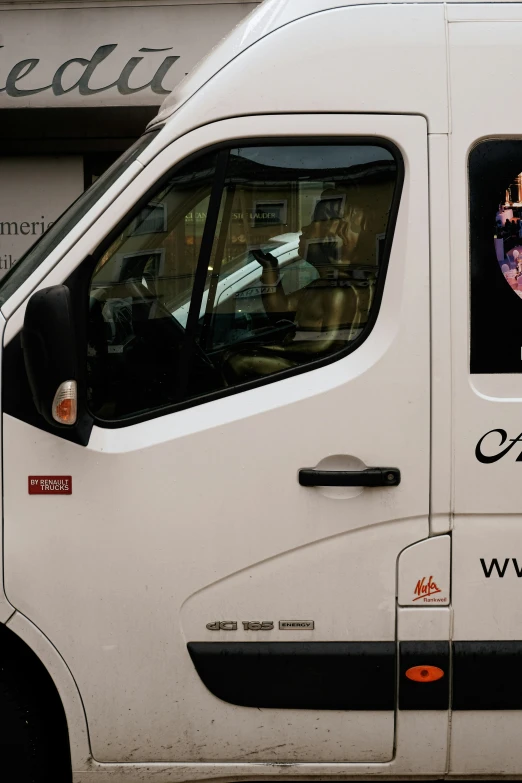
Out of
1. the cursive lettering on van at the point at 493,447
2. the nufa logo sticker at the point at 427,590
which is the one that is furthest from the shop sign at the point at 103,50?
the nufa logo sticker at the point at 427,590

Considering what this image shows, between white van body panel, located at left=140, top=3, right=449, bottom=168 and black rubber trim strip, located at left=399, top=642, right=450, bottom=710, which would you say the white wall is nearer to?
white van body panel, located at left=140, top=3, right=449, bottom=168

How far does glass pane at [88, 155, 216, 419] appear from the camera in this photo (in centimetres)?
254

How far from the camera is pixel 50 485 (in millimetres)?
2492

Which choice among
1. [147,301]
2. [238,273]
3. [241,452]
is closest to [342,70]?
[238,273]

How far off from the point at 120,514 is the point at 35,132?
8.30 meters

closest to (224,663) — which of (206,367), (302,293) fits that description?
(206,367)

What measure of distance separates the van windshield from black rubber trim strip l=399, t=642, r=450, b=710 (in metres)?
1.60

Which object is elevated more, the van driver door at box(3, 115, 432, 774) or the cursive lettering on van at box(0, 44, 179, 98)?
the cursive lettering on van at box(0, 44, 179, 98)

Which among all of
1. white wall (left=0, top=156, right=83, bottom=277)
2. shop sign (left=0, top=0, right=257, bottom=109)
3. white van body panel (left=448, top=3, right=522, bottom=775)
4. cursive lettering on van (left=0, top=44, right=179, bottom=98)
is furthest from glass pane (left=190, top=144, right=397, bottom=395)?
white wall (left=0, top=156, right=83, bottom=277)

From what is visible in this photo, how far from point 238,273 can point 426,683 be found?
1.33 m

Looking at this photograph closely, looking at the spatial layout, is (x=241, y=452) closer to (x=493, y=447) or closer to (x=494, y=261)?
(x=493, y=447)

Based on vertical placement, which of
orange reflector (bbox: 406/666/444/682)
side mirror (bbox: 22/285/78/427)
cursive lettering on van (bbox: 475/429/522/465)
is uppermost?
side mirror (bbox: 22/285/78/427)

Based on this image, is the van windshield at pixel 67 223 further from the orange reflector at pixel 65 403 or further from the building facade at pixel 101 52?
the building facade at pixel 101 52

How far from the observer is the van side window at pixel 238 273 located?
254 cm
